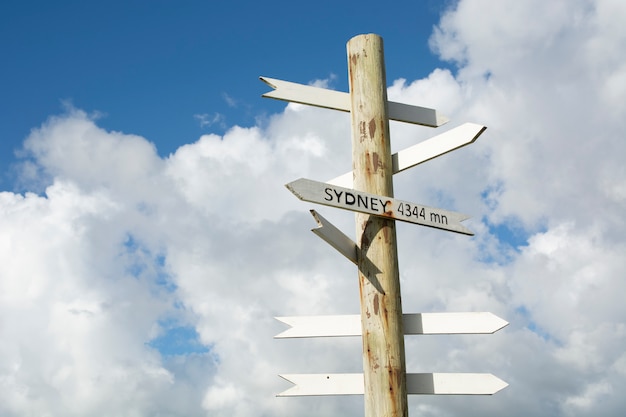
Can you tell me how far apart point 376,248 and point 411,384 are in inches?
47.5

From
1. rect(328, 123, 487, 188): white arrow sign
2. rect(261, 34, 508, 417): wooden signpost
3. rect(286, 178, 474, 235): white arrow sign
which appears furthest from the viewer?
rect(328, 123, 487, 188): white arrow sign

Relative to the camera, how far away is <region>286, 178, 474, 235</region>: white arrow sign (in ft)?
17.9

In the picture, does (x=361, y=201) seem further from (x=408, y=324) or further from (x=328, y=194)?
(x=408, y=324)

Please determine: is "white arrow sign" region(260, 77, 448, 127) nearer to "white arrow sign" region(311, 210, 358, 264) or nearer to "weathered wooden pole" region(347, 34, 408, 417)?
"weathered wooden pole" region(347, 34, 408, 417)

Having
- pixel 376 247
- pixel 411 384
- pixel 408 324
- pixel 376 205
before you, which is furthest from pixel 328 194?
pixel 411 384

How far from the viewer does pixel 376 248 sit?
5883 mm

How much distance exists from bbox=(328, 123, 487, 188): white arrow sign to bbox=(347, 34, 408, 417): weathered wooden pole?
148 mm

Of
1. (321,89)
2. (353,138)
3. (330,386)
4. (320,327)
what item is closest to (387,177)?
(353,138)

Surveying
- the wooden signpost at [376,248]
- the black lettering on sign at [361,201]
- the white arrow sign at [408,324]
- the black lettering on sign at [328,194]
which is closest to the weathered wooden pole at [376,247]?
the wooden signpost at [376,248]

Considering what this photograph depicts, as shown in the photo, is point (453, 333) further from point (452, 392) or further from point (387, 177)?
point (387, 177)

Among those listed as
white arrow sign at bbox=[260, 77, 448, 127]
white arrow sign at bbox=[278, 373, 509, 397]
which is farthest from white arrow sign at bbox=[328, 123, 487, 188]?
white arrow sign at bbox=[278, 373, 509, 397]

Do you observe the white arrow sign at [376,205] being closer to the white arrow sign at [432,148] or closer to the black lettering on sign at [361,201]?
the black lettering on sign at [361,201]

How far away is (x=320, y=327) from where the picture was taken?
19.2 ft

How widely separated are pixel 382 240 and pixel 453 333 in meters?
0.99
